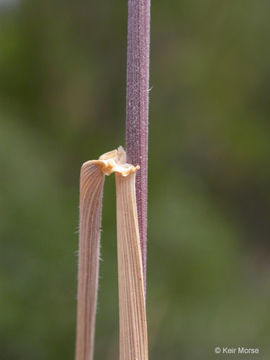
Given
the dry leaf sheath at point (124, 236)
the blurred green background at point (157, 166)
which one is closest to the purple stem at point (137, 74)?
the dry leaf sheath at point (124, 236)

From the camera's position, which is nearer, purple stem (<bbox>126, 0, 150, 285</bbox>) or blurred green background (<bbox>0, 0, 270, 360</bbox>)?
purple stem (<bbox>126, 0, 150, 285</bbox>)

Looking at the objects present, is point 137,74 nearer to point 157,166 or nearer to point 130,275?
point 130,275

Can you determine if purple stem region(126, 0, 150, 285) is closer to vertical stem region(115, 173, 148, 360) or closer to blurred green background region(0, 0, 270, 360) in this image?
vertical stem region(115, 173, 148, 360)

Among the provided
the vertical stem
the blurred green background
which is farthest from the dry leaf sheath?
the blurred green background

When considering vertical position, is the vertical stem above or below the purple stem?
below

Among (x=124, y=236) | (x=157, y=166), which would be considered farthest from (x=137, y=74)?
(x=157, y=166)

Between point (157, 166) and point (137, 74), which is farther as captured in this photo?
point (157, 166)

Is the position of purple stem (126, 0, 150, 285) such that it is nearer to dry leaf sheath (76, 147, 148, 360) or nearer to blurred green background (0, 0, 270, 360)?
dry leaf sheath (76, 147, 148, 360)

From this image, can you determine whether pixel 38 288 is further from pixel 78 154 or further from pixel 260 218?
pixel 260 218

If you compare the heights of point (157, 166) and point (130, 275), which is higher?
point (157, 166)

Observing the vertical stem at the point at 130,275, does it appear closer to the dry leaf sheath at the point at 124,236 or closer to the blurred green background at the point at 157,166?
the dry leaf sheath at the point at 124,236
